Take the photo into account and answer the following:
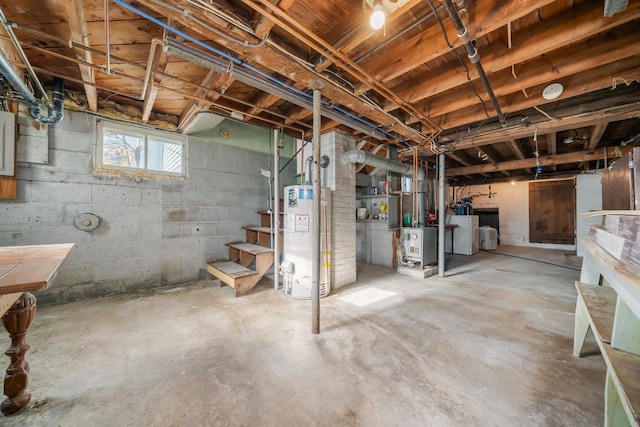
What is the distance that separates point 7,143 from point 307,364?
377 cm

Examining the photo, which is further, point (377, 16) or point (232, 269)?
point (232, 269)


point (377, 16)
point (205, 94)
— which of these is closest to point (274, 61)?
point (377, 16)

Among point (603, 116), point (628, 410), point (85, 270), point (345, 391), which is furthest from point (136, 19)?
point (603, 116)

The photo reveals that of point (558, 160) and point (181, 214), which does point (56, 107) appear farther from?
point (558, 160)

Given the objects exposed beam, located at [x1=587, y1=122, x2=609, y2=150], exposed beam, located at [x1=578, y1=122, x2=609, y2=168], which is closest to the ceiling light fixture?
exposed beam, located at [x1=587, y1=122, x2=609, y2=150]

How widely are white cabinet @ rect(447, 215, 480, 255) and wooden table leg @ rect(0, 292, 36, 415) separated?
7463mm

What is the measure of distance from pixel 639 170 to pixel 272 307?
297cm

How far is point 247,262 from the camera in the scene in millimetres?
3621

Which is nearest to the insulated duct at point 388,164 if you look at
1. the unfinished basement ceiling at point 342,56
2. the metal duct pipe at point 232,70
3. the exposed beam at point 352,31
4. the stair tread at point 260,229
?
the unfinished basement ceiling at point 342,56

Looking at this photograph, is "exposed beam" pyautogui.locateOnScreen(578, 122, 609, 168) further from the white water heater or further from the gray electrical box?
the white water heater

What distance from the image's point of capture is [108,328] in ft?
7.43

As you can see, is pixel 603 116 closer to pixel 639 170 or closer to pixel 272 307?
pixel 639 170

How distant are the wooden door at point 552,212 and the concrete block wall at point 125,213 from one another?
8.86 meters

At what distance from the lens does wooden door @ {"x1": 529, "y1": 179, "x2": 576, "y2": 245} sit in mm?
7031
